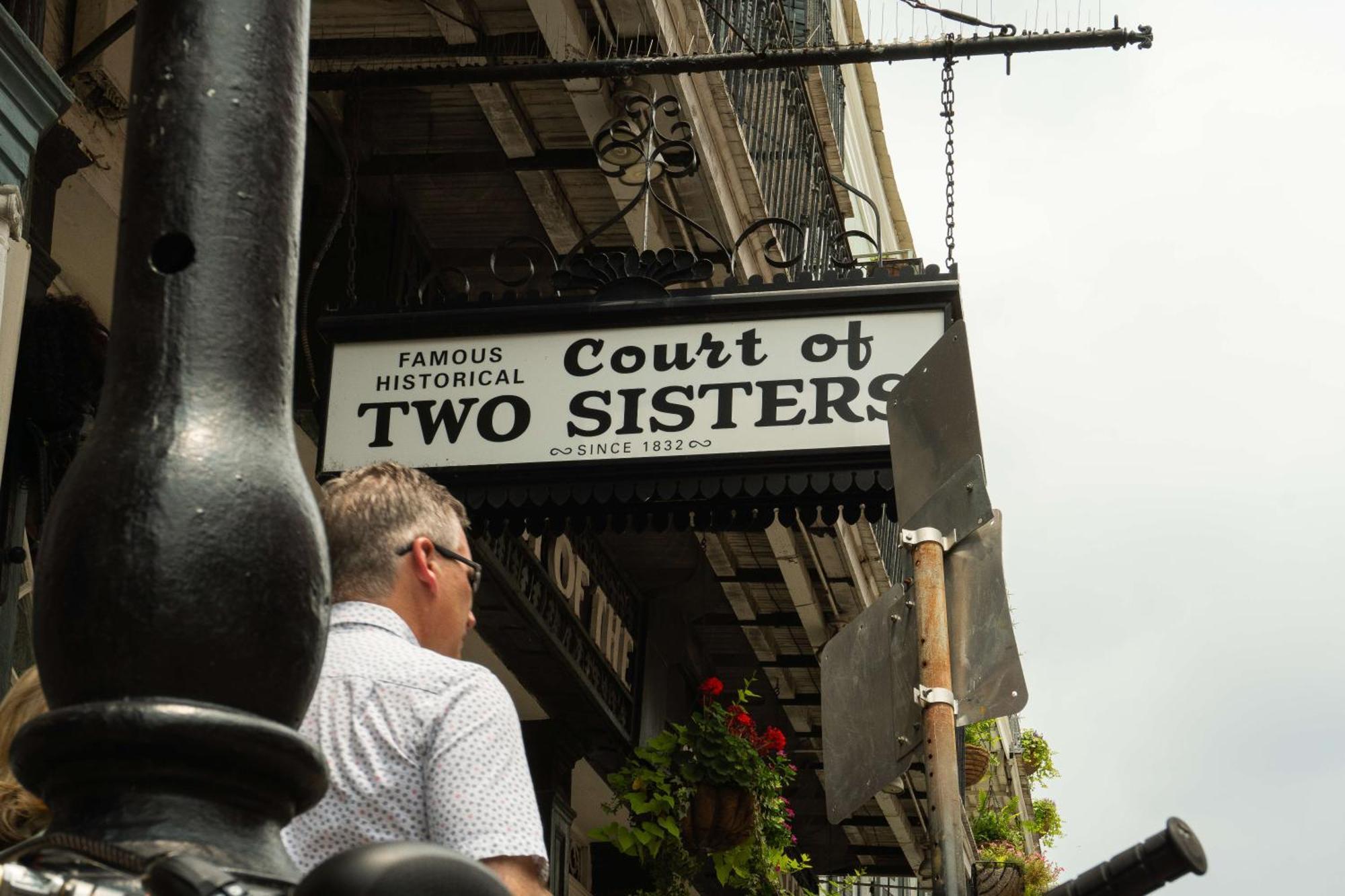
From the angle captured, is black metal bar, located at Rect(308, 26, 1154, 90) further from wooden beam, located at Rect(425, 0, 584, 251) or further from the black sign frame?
the black sign frame

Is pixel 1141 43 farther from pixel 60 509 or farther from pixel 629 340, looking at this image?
pixel 60 509

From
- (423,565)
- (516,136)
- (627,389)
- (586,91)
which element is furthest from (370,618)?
(516,136)

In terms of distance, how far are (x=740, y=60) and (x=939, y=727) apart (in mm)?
2753

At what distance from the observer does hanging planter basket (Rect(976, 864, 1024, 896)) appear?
11641mm

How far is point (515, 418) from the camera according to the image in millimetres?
5812

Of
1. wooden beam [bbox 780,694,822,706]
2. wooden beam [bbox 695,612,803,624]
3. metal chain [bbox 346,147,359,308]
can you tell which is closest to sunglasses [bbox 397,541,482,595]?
metal chain [bbox 346,147,359,308]

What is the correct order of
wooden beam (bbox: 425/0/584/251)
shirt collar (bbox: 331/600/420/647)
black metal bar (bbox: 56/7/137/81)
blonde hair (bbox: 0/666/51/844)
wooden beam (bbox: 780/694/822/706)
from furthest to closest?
wooden beam (bbox: 780/694/822/706) → wooden beam (bbox: 425/0/584/251) → black metal bar (bbox: 56/7/137/81) → blonde hair (bbox: 0/666/51/844) → shirt collar (bbox: 331/600/420/647)

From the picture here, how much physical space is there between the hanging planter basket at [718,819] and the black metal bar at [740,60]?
12.9ft

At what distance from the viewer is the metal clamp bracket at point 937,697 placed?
15.3 ft

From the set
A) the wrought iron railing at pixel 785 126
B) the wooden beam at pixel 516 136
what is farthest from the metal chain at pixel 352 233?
the wrought iron railing at pixel 785 126

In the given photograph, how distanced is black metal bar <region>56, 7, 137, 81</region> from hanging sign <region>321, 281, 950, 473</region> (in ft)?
4.27

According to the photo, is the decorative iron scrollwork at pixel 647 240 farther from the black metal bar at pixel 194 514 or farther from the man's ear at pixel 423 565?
the black metal bar at pixel 194 514

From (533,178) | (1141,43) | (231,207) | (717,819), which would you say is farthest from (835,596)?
(231,207)

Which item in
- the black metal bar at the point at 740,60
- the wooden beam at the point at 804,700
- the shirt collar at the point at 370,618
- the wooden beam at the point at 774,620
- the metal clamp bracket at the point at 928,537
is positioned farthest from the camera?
the wooden beam at the point at 804,700
